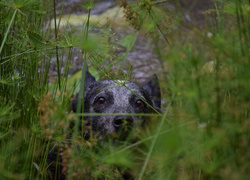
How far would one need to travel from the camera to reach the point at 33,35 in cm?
217

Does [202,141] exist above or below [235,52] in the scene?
below

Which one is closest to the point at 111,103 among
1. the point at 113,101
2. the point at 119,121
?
the point at 113,101

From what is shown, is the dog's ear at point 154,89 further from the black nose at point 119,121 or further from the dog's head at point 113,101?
the black nose at point 119,121

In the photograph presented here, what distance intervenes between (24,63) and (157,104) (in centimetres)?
163

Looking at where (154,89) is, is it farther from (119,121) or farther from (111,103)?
(119,121)

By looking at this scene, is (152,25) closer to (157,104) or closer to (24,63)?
(24,63)

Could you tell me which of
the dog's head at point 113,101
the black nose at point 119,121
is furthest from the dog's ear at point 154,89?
the black nose at point 119,121

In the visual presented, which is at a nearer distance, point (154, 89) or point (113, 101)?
point (113, 101)

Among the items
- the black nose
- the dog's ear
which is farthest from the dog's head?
the black nose

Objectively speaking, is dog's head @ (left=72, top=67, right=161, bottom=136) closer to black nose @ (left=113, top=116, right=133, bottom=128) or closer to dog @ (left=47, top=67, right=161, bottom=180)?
dog @ (left=47, top=67, right=161, bottom=180)

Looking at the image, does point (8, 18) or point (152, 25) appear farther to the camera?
point (8, 18)

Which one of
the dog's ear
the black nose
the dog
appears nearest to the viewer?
the black nose

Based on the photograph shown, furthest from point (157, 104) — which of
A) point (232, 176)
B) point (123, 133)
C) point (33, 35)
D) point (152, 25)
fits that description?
point (232, 176)

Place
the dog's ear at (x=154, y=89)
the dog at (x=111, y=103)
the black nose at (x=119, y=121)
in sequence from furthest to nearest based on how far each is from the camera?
the dog's ear at (x=154, y=89) < the dog at (x=111, y=103) < the black nose at (x=119, y=121)
